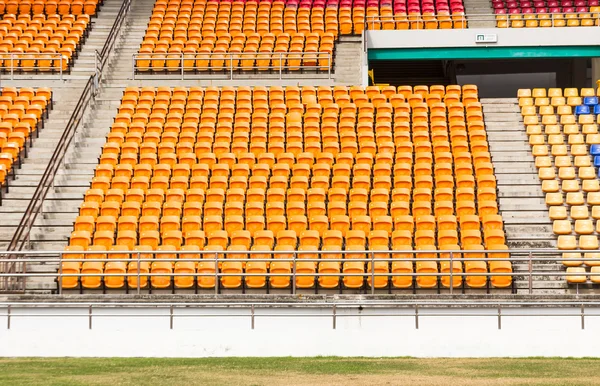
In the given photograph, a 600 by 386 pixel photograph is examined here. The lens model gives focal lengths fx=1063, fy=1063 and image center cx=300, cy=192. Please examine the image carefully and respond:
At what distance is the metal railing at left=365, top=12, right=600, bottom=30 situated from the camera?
28.3m

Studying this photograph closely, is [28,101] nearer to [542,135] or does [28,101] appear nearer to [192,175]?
[192,175]

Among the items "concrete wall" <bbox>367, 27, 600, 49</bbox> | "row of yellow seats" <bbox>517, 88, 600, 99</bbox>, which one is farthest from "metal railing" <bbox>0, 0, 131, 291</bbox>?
"row of yellow seats" <bbox>517, 88, 600, 99</bbox>

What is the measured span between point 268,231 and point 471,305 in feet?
13.9

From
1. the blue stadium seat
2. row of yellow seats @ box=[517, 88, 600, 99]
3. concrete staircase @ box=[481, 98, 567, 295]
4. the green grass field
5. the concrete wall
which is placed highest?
the concrete wall

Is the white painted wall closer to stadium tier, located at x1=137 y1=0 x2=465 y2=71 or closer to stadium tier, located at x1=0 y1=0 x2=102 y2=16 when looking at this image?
stadium tier, located at x1=137 y1=0 x2=465 y2=71

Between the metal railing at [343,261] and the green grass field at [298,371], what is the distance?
2115mm

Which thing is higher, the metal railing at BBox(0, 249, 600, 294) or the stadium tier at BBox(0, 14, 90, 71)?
the stadium tier at BBox(0, 14, 90, 71)

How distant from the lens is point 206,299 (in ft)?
52.3

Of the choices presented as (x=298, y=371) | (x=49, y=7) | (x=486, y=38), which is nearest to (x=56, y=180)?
(x=298, y=371)

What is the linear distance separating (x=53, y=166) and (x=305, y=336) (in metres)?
7.78

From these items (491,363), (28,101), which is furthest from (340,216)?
(28,101)

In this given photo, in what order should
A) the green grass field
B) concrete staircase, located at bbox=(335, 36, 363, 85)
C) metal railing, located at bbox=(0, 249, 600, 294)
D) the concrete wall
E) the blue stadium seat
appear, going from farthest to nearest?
1. the concrete wall
2. concrete staircase, located at bbox=(335, 36, 363, 85)
3. the blue stadium seat
4. metal railing, located at bbox=(0, 249, 600, 294)
5. the green grass field

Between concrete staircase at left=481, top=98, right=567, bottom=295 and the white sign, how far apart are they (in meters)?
3.75

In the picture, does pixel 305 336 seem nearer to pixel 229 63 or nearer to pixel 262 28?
pixel 229 63
